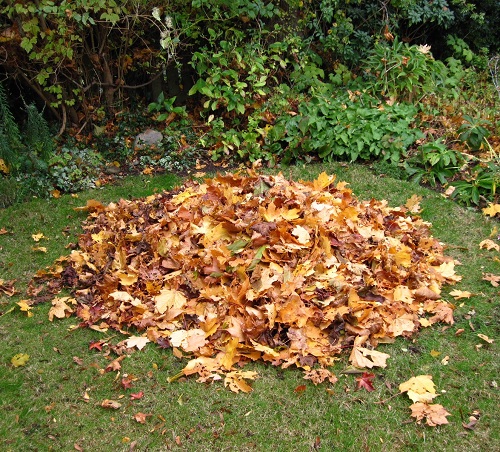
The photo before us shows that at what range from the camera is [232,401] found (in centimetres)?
312

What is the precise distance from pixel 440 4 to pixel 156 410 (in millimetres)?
7694

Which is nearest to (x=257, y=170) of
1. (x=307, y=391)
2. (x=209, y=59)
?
(x=209, y=59)

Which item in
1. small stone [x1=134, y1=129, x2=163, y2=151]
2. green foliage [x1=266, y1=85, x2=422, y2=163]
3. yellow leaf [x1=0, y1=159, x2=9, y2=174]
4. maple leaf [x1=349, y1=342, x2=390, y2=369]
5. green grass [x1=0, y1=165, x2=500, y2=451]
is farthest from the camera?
small stone [x1=134, y1=129, x2=163, y2=151]

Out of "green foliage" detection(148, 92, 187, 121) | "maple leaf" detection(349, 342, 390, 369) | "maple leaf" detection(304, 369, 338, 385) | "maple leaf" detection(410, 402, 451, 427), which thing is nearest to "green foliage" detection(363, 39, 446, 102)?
"green foliage" detection(148, 92, 187, 121)

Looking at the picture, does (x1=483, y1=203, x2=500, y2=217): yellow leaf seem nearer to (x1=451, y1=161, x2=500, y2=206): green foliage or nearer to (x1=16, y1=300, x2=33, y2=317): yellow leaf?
(x1=451, y1=161, x2=500, y2=206): green foliage

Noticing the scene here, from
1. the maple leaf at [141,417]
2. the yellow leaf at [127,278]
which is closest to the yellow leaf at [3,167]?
the yellow leaf at [127,278]

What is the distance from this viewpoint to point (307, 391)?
10.4 feet

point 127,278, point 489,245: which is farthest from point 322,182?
point 127,278

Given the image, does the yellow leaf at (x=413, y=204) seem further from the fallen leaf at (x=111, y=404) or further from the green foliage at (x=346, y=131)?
the fallen leaf at (x=111, y=404)

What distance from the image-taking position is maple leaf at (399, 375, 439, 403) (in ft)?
10.1

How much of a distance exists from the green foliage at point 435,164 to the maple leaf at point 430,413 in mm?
3195

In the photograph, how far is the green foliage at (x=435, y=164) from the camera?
5.79 metres

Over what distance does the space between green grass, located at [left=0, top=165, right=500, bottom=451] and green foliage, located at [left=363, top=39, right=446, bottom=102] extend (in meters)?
3.48

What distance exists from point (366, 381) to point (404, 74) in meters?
4.66
